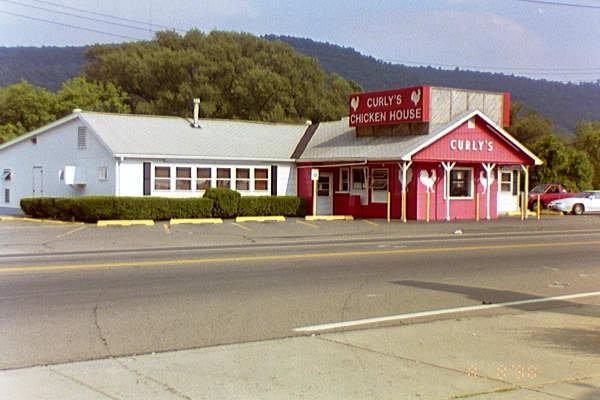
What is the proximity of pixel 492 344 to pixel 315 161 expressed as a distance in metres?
28.5

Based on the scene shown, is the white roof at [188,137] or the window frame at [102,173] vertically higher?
the white roof at [188,137]

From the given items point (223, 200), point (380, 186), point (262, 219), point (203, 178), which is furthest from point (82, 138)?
point (380, 186)

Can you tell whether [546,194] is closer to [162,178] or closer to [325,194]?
[325,194]

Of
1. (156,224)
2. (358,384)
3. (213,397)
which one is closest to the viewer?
(213,397)

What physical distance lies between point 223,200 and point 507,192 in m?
15.8

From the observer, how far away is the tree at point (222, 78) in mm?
71000

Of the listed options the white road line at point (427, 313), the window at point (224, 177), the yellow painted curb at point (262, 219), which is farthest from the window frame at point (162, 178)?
the white road line at point (427, 313)

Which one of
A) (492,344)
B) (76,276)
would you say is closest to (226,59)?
(76,276)

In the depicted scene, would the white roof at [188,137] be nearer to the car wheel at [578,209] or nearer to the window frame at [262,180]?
the window frame at [262,180]

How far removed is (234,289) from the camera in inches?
508

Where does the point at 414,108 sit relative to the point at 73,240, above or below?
above

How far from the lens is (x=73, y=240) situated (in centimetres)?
2314

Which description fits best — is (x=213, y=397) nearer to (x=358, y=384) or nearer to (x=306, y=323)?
(x=358, y=384)

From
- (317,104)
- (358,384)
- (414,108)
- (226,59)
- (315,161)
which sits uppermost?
(226,59)
